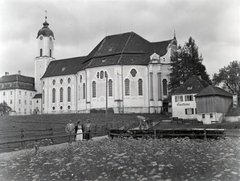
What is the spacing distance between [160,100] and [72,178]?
47626 millimetres

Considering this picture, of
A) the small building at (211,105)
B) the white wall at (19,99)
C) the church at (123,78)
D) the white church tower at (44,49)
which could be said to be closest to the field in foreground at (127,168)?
the small building at (211,105)

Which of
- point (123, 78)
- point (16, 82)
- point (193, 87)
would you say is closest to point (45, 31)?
point (16, 82)

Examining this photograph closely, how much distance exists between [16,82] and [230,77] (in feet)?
195

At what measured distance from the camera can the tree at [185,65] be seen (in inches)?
2201

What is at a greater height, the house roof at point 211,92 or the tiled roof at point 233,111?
the house roof at point 211,92

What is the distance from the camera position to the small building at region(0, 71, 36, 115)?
8375cm

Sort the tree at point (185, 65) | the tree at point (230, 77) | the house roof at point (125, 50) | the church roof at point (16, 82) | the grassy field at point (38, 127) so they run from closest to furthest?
the grassy field at point (38, 127) < the tree at point (185, 65) < the house roof at point (125, 50) < the tree at point (230, 77) < the church roof at point (16, 82)

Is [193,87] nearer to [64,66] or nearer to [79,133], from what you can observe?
[79,133]

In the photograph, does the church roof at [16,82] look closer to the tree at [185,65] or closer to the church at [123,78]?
the church at [123,78]

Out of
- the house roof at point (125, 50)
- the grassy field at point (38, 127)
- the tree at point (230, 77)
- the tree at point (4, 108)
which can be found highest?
the house roof at point (125, 50)

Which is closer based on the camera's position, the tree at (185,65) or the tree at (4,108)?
the tree at (185,65)

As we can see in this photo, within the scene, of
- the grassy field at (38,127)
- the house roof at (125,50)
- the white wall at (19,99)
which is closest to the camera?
the grassy field at (38,127)

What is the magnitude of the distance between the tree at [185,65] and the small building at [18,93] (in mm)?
46527

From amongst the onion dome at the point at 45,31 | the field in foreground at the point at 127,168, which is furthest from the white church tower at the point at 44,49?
the field in foreground at the point at 127,168
